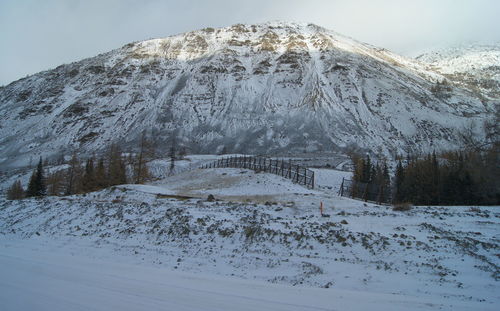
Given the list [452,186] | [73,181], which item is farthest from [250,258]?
[73,181]

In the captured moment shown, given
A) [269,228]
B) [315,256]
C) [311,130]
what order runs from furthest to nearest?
1. [311,130]
2. [269,228]
3. [315,256]

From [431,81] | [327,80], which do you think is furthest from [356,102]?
[431,81]

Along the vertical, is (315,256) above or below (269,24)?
below

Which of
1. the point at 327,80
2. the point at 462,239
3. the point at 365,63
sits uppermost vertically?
the point at 365,63

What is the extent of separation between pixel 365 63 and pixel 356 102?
103 ft

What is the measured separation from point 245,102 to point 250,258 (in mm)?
112235

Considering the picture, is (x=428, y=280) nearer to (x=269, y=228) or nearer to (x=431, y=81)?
(x=269, y=228)

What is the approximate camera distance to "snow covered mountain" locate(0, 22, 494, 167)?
103250mm

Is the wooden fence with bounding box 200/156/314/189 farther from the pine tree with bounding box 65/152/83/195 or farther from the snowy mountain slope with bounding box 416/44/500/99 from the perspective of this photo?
the snowy mountain slope with bounding box 416/44/500/99

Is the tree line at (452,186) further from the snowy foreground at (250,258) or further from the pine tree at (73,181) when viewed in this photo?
the pine tree at (73,181)

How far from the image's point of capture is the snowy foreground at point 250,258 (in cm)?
726

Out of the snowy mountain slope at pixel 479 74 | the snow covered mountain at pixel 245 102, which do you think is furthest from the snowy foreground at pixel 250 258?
the snowy mountain slope at pixel 479 74

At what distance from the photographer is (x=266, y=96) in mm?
124188

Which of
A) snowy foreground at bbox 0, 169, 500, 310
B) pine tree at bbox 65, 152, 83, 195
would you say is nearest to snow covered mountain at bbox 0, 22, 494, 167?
pine tree at bbox 65, 152, 83, 195
